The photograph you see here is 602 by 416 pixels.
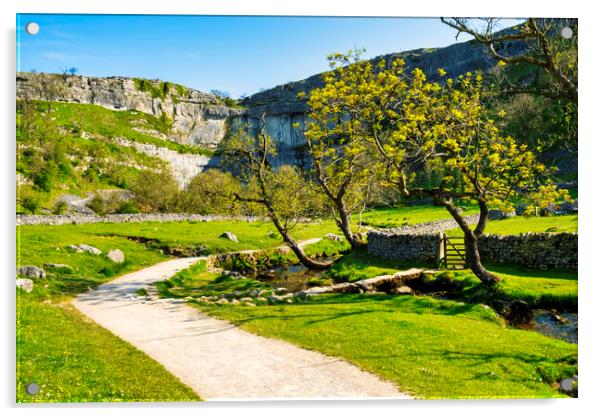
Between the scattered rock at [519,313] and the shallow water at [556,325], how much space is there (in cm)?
19

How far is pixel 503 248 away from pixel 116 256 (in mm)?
18929

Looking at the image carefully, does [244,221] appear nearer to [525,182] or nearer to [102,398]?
[525,182]

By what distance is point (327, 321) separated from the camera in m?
11.9

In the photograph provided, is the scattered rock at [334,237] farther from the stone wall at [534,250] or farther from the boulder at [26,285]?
the boulder at [26,285]

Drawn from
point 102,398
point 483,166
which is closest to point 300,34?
point 483,166

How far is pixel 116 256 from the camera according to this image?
22266 mm

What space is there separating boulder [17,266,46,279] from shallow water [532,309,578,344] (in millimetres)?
15726

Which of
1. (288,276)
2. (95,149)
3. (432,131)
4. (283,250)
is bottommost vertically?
(288,276)

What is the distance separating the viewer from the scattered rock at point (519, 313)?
13016 millimetres

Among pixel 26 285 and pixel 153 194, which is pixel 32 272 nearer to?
pixel 26 285

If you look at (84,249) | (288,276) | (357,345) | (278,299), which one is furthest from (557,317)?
(84,249)

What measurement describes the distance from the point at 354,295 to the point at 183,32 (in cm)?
1039

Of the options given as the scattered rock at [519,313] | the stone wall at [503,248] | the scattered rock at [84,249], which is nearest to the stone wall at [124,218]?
the scattered rock at [84,249]

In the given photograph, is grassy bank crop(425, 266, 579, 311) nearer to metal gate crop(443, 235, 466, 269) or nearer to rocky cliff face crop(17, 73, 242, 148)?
metal gate crop(443, 235, 466, 269)
